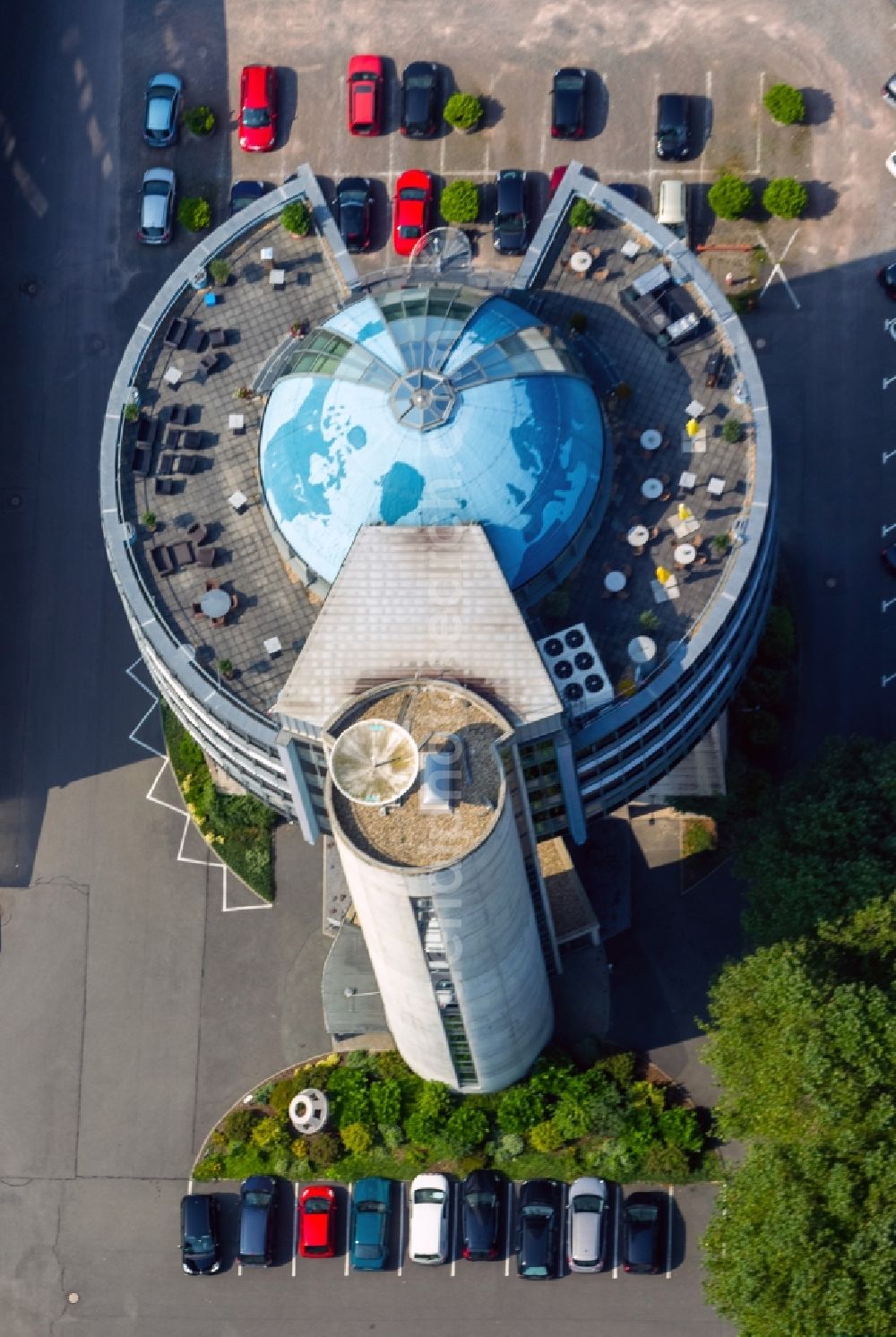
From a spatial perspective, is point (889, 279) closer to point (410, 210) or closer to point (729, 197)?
point (729, 197)

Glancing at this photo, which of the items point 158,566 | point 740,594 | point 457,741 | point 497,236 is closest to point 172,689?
point 158,566

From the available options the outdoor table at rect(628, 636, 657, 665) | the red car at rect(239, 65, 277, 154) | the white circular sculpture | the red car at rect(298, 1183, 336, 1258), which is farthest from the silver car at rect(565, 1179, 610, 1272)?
the red car at rect(239, 65, 277, 154)

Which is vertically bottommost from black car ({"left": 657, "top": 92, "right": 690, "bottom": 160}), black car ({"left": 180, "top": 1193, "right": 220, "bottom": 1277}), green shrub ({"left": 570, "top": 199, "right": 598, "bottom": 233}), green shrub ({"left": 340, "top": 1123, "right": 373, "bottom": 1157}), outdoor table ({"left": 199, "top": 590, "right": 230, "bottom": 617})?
black car ({"left": 180, "top": 1193, "right": 220, "bottom": 1277})

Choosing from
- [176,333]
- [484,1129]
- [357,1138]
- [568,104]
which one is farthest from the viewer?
[568,104]

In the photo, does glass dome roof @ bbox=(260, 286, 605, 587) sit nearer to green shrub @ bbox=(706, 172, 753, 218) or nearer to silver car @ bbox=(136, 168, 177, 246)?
green shrub @ bbox=(706, 172, 753, 218)

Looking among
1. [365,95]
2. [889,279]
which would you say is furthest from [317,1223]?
[365,95]
